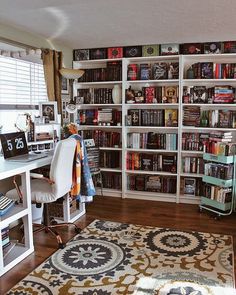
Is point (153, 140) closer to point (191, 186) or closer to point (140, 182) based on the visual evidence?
point (140, 182)

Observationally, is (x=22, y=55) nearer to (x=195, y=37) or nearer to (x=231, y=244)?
(x=195, y=37)

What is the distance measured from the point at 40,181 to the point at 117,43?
2.18 m

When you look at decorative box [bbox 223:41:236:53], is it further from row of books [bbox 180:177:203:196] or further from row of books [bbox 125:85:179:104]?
row of books [bbox 180:177:203:196]

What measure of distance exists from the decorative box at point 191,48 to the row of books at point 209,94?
0.47 metres

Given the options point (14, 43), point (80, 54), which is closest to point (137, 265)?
point (14, 43)

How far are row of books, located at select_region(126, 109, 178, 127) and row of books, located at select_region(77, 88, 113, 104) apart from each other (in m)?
0.41

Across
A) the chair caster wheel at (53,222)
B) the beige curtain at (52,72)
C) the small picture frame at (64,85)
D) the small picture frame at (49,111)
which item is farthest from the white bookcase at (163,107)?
the chair caster wheel at (53,222)

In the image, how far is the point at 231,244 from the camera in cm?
303

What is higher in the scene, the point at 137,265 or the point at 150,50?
the point at 150,50

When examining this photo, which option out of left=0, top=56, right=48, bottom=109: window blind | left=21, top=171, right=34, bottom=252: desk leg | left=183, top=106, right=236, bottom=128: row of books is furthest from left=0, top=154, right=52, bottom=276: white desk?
left=183, top=106, right=236, bottom=128: row of books

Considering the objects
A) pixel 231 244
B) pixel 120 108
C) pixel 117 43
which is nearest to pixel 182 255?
pixel 231 244

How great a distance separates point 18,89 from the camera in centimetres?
363

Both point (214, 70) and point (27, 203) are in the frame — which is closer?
point (27, 203)

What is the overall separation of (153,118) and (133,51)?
995 mm
